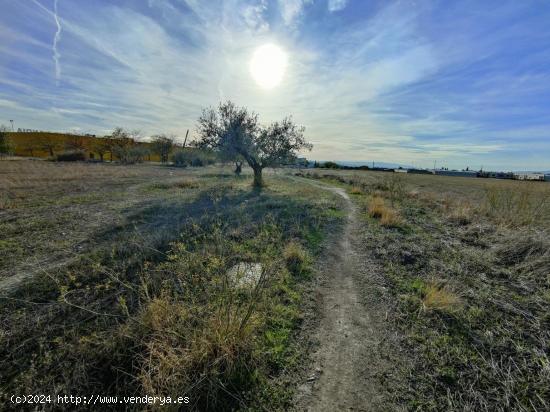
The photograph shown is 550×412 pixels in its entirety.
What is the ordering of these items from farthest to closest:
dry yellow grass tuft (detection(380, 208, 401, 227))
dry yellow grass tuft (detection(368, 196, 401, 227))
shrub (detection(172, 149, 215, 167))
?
shrub (detection(172, 149, 215, 167))
dry yellow grass tuft (detection(368, 196, 401, 227))
dry yellow grass tuft (detection(380, 208, 401, 227))

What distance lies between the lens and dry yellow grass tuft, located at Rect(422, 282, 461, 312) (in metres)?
4.23

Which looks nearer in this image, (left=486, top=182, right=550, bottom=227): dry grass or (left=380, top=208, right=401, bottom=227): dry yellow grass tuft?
(left=486, top=182, right=550, bottom=227): dry grass

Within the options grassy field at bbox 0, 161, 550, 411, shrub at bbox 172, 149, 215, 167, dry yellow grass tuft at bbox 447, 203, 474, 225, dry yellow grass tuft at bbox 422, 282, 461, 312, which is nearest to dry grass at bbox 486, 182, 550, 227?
dry yellow grass tuft at bbox 447, 203, 474, 225

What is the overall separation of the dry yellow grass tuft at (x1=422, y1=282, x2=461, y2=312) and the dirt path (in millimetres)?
827

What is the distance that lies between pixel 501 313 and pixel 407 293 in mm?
1387

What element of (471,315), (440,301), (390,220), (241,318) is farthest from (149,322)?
(390,220)

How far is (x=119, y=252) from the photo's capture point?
601cm

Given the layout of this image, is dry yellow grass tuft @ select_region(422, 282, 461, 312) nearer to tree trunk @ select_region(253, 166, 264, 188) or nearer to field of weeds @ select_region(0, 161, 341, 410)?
field of weeds @ select_region(0, 161, 341, 410)

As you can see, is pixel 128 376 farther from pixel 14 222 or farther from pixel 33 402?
pixel 14 222

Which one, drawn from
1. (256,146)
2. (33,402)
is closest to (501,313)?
(33,402)

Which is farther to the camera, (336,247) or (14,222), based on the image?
(14,222)

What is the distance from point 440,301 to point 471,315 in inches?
17.9

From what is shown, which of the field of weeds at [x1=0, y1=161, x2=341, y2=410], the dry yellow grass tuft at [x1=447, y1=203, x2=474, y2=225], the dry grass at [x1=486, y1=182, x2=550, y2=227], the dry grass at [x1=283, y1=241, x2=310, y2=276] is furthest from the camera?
the dry yellow grass tuft at [x1=447, y1=203, x2=474, y2=225]

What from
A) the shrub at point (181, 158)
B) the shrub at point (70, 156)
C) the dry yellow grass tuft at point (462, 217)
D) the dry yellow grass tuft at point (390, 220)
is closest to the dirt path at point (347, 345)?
the dry yellow grass tuft at point (390, 220)
